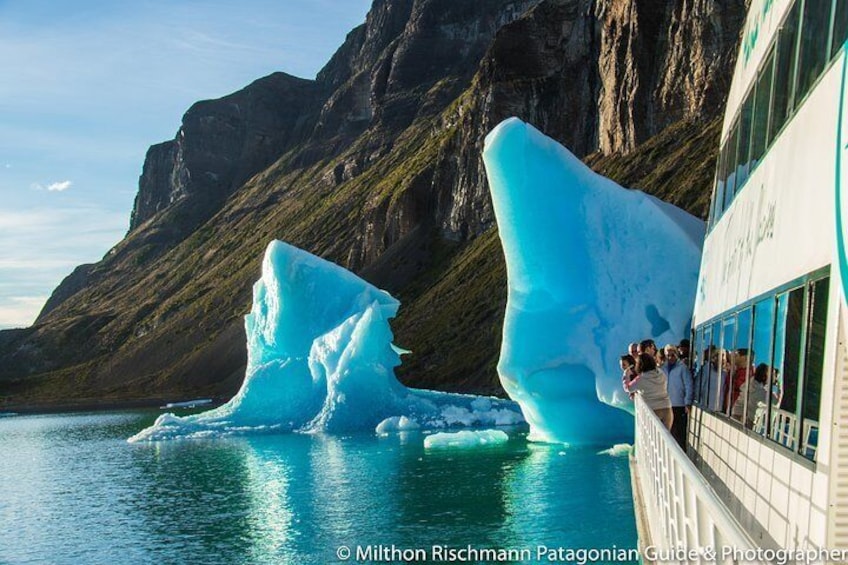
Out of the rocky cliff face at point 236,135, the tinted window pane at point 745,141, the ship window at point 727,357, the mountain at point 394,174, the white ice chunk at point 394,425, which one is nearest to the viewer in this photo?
the ship window at point 727,357

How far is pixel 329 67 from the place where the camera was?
6890 inches

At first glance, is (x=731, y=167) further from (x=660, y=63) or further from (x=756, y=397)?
(x=660, y=63)

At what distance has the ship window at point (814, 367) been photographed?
5.72 m

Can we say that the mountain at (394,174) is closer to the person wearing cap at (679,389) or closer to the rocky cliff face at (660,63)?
the rocky cliff face at (660,63)

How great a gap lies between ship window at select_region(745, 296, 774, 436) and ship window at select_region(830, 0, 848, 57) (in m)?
1.98

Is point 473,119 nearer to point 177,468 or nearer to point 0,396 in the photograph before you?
point 0,396

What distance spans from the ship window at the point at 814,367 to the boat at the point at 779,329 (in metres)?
0.01

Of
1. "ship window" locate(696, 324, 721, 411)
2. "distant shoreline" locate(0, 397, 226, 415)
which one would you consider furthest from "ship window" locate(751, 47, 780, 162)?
"distant shoreline" locate(0, 397, 226, 415)

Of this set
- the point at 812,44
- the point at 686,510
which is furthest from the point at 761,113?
the point at 686,510

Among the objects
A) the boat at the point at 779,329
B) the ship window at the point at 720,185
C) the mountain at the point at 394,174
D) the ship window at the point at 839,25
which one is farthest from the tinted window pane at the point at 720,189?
the mountain at the point at 394,174

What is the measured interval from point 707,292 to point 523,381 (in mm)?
11601

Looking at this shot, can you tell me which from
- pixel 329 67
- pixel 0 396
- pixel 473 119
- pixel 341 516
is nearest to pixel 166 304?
pixel 0 396

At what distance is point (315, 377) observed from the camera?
36031mm

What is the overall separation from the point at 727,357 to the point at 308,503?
1151 centimetres
